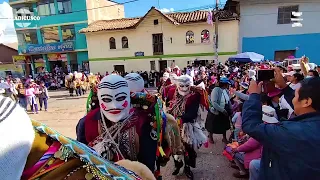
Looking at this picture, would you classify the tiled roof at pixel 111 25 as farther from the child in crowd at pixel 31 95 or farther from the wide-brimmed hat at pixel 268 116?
the wide-brimmed hat at pixel 268 116

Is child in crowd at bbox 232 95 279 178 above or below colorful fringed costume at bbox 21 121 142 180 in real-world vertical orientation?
below

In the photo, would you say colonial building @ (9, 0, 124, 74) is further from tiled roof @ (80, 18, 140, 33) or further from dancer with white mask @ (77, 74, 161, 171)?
dancer with white mask @ (77, 74, 161, 171)

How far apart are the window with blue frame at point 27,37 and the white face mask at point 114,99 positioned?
25.2 metres

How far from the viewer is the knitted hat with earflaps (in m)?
0.68

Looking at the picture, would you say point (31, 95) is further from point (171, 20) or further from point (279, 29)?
point (279, 29)

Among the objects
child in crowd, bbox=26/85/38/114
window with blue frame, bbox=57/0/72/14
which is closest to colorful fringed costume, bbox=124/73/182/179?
child in crowd, bbox=26/85/38/114

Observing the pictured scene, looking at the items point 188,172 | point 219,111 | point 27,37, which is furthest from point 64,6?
point 188,172

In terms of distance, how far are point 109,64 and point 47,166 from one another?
2053 centimetres

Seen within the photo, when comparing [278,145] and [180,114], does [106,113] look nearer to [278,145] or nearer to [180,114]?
[278,145]

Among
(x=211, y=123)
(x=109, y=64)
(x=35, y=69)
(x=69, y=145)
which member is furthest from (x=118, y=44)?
(x=69, y=145)

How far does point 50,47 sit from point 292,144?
24268 mm

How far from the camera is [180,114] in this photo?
3.93 metres

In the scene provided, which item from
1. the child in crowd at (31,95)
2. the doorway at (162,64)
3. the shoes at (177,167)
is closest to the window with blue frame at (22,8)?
the doorway at (162,64)

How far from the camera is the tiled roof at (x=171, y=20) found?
56.6ft
